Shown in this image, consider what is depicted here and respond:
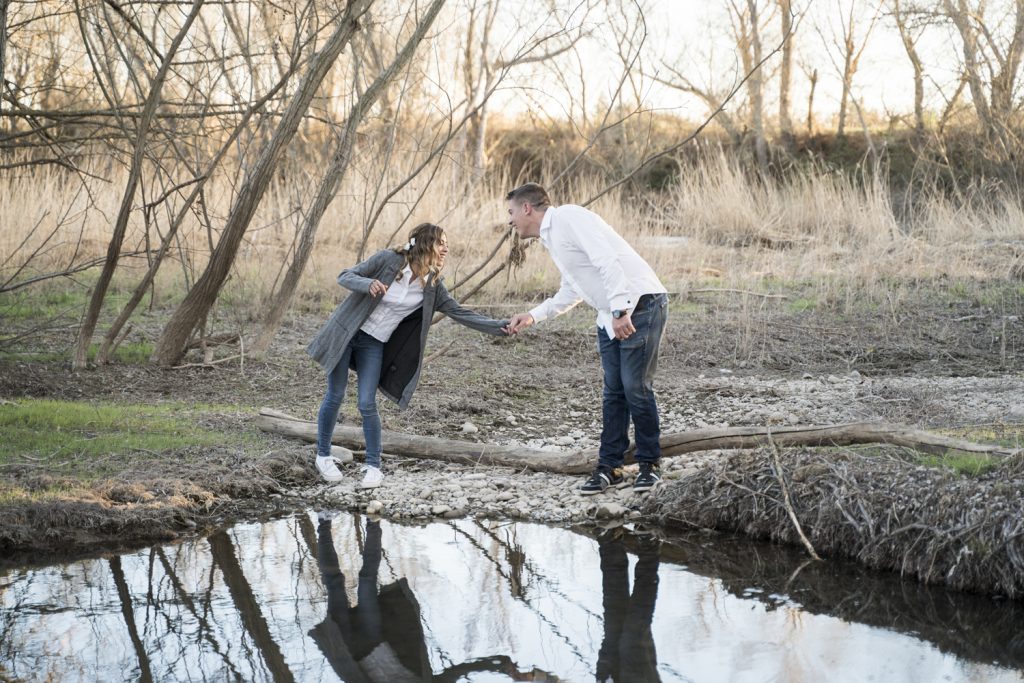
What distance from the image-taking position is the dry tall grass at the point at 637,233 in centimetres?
1305

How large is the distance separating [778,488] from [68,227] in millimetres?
10616

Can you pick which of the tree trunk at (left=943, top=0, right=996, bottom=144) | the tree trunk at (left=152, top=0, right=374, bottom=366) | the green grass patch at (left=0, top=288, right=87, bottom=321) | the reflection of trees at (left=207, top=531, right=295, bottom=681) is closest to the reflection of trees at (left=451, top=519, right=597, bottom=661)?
the reflection of trees at (left=207, top=531, right=295, bottom=681)

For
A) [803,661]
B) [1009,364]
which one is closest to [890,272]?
[1009,364]

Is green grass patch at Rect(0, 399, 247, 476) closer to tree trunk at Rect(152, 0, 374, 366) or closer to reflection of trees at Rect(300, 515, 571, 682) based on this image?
tree trunk at Rect(152, 0, 374, 366)

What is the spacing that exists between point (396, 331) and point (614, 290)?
1.54m

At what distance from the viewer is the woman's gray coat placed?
6.24 meters

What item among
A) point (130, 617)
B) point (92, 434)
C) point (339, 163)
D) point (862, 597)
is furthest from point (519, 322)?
point (339, 163)

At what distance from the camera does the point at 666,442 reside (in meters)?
6.53

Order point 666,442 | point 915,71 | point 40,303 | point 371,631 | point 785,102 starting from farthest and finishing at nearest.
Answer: point 785,102, point 915,71, point 40,303, point 666,442, point 371,631

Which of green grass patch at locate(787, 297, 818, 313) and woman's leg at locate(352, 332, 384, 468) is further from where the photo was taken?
green grass patch at locate(787, 297, 818, 313)

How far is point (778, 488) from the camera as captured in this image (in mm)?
5629

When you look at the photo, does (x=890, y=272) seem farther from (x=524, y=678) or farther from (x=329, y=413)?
(x=524, y=678)

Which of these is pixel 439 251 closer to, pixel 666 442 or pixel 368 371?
pixel 368 371

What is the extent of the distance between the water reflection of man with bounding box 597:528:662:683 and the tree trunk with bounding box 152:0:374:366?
482cm
